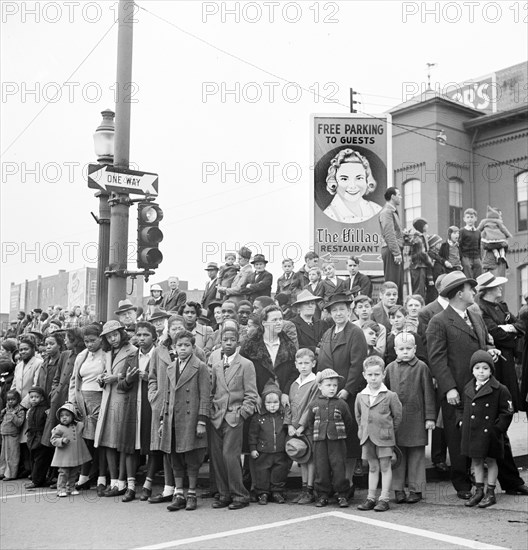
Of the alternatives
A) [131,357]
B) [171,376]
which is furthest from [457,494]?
[131,357]

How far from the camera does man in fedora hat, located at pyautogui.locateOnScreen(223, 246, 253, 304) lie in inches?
508

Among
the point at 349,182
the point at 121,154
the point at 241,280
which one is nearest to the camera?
the point at 121,154

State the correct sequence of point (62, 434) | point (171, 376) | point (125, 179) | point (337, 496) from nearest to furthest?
point (337, 496) < point (171, 376) < point (62, 434) < point (125, 179)

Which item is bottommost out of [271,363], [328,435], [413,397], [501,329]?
[328,435]

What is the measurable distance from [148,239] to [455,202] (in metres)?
21.2

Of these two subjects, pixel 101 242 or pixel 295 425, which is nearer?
pixel 295 425

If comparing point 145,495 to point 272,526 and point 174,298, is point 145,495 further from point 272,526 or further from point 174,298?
point 174,298

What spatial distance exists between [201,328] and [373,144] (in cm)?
977

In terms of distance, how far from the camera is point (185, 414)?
767 centimetres

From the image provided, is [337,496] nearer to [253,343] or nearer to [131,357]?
[253,343]

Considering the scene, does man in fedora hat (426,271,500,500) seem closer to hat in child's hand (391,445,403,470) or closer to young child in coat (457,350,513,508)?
young child in coat (457,350,513,508)

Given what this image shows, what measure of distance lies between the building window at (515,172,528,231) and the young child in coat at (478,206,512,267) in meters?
13.5

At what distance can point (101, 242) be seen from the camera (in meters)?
10.7

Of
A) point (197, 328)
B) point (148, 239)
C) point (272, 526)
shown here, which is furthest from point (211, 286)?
point (272, 526)
